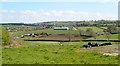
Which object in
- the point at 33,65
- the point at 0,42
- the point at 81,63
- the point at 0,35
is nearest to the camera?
the point at 33,65

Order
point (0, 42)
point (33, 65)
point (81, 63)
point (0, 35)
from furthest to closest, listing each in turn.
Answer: point (0, 35), point (0, 42), point (81, 63), point (33, 65)

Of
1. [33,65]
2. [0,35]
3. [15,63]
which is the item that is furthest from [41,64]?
[0,35]

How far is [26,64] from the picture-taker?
912 inches

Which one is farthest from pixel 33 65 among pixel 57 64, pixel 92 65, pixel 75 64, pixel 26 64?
pixel 92 65

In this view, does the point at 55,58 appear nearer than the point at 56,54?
Yes

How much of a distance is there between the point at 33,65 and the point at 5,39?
81.9ft

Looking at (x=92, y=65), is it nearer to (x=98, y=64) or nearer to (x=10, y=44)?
(x=98, y=64)

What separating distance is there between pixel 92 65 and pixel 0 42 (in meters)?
25.2

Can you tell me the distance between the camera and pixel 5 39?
46.2 meters

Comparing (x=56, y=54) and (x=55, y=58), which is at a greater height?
(x=55, y=58)

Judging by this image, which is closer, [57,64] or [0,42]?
[57,64]

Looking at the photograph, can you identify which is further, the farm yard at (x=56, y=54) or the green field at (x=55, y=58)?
the farm yard at (x=56, y=54)

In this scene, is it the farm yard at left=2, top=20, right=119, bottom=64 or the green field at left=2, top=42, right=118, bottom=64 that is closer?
the green field at left=2, top=42, right=118, bottom=64

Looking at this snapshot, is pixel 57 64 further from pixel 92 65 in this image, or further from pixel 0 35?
pixel 0 35
